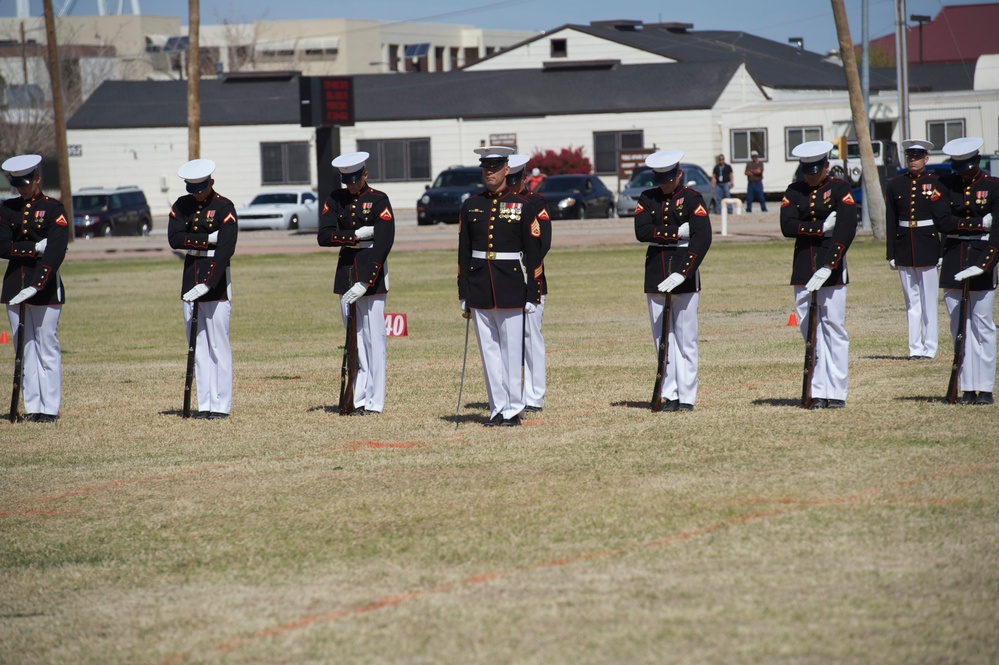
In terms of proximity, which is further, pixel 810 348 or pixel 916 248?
pixel 916 248

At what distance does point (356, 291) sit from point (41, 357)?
9.03 feet

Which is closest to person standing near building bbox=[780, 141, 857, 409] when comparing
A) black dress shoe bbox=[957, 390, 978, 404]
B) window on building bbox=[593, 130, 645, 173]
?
black dress shoe bbox=[957, 390, 978, 404]

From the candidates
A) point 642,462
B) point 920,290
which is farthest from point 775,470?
point 920,290

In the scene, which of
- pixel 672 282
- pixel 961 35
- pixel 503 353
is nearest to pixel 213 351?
pixel 503 353

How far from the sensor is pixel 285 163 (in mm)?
57562

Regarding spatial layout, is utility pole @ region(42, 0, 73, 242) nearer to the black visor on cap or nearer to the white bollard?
the white bollard

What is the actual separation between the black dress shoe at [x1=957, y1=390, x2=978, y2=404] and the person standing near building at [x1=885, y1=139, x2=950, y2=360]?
2.86m

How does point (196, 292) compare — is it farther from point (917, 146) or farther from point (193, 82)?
point (193, 82)

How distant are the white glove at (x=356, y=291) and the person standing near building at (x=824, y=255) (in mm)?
3301

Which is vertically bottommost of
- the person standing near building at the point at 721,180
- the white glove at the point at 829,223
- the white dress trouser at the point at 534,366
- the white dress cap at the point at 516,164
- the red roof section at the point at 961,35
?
the white dress trouser at the point at 534,366

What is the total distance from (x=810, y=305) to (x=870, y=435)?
4.85 feet

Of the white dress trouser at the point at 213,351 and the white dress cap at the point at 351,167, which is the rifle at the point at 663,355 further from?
the white dress trouser at the point at 213,351

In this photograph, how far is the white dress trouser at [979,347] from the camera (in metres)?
10.3

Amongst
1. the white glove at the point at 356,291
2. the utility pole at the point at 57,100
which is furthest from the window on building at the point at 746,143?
the white glove at the point at 356,291
